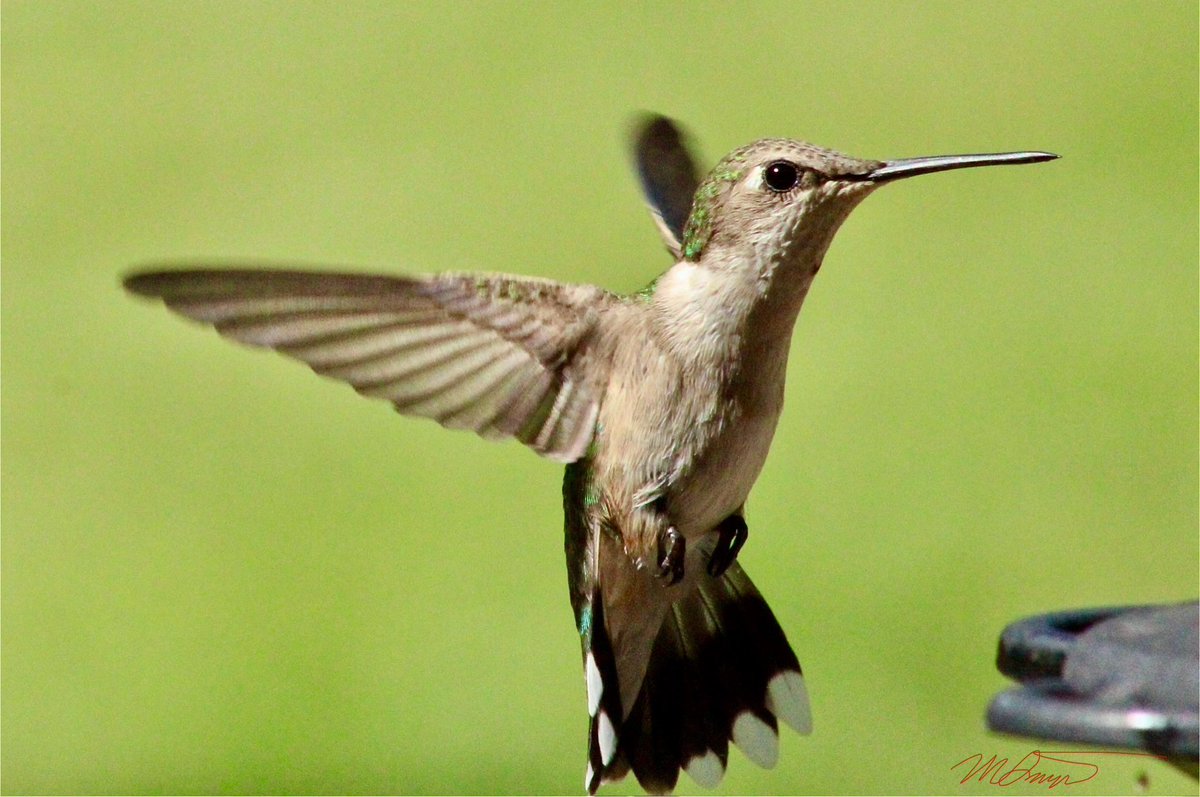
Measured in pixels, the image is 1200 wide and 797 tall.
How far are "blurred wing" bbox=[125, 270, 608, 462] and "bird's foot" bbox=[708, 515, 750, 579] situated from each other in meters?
0.29

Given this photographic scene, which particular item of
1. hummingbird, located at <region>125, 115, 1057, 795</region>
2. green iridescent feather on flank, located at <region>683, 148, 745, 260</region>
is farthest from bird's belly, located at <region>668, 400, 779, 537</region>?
green iridescent feather on flank, located at <region>683, 148, 745, 260</region>

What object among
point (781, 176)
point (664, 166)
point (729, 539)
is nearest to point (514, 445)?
point (664, 166)

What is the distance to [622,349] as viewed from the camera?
247 centimetres

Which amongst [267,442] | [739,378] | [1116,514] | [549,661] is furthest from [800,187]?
[267,442]

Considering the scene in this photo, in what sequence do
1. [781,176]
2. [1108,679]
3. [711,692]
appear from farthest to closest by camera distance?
[711,692]
[781,176]
[1108,679]

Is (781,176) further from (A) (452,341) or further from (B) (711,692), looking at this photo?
(B) (711,692)

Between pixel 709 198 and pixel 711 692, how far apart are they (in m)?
1.07

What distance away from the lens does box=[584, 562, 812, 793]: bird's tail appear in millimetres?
2955

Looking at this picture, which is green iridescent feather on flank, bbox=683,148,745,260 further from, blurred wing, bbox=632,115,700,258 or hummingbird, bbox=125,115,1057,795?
blurred wing, bbox=632,115,700,258

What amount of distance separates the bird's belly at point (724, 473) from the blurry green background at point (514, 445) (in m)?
1.24

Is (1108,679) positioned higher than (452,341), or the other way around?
(452,341)

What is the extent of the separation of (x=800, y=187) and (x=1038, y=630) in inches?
32.3

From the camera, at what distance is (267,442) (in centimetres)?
582

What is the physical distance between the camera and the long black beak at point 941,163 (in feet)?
6.84
